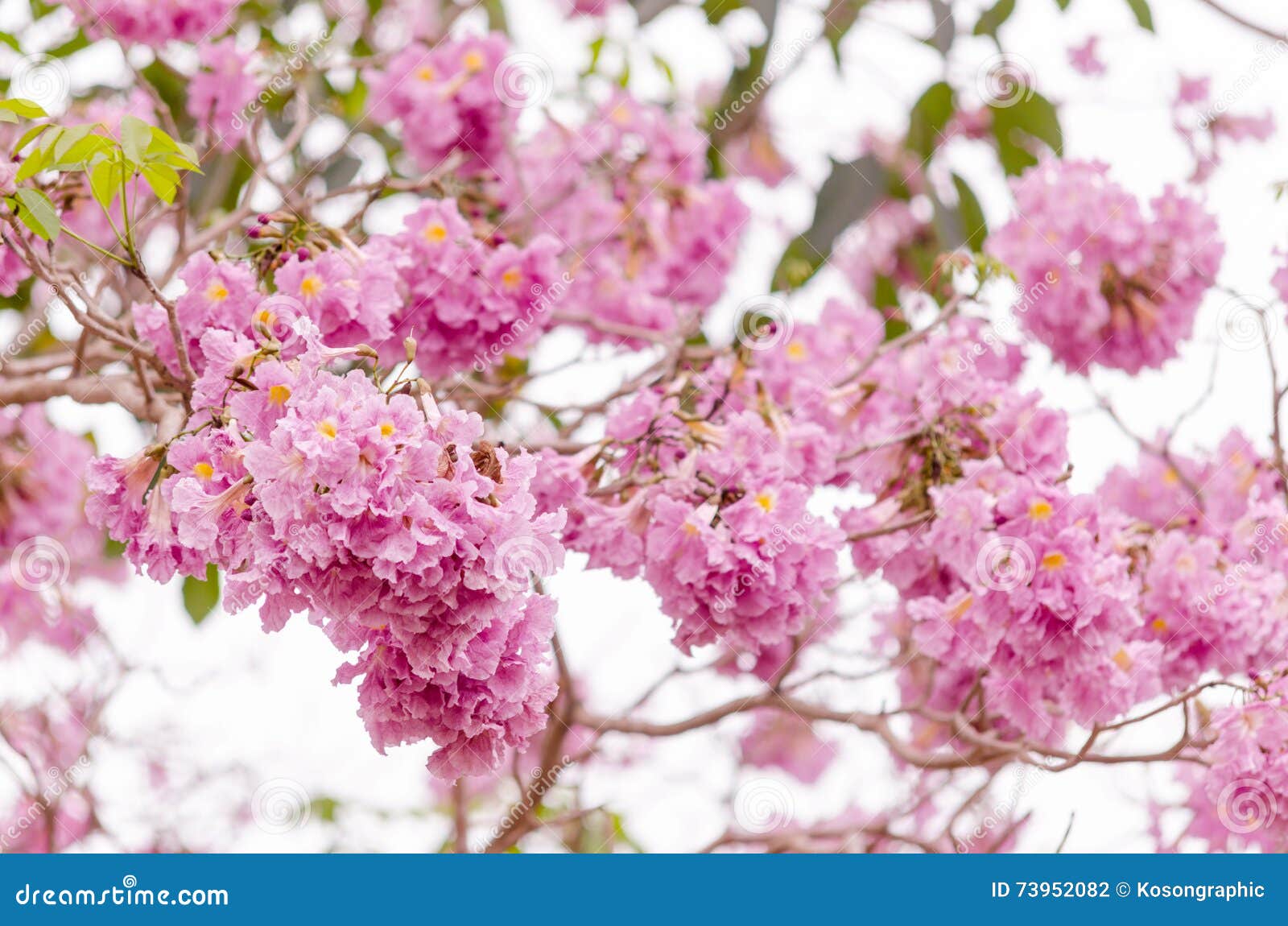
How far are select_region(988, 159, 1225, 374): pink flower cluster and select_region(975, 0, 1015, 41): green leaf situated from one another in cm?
65

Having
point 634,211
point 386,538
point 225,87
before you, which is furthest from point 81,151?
point 634,211

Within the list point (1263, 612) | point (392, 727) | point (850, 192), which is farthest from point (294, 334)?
point (850, 192)

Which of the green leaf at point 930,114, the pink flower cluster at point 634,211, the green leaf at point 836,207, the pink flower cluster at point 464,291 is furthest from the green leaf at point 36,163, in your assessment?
the green leaf at point 930,114

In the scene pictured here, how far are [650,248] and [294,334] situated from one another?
1.34 metres

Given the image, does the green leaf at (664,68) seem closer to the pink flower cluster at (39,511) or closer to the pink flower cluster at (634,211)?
the pink flower cluster at (634,211)

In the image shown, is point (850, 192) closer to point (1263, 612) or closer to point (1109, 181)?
point (1109, 181)

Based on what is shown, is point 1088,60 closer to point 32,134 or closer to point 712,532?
point 712,532

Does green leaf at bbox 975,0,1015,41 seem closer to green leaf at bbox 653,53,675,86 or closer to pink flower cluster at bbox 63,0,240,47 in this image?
green leaf at bbox 653,53,675,86

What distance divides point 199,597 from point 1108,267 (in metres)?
1.92

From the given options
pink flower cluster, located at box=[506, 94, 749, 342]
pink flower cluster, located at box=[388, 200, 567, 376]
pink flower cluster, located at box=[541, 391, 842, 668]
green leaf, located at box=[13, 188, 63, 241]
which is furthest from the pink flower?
green leaf, located at box=[13, 188, 63, 241]

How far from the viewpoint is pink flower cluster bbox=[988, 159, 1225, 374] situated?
2246 millimetres

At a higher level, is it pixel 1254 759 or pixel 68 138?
pixel 68 138

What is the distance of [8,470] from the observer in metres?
2.48

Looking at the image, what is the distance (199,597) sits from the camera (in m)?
2.65
